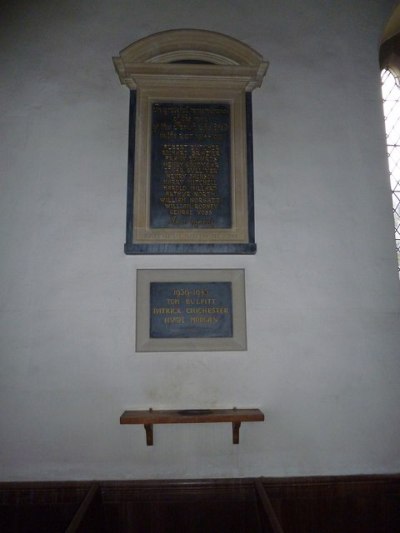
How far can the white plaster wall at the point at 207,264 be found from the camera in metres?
2.66

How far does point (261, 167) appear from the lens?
3033mm

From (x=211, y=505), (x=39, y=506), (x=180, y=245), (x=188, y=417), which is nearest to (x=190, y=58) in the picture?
(x=180, y=245)

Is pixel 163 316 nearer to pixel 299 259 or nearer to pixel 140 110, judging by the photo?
pixel 299 259

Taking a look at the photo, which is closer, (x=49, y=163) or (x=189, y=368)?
(x=189, y=368)

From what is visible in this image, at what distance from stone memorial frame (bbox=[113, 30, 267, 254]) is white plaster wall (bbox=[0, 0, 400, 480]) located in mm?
105

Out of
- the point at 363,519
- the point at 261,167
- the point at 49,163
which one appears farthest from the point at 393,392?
the point at 49,163

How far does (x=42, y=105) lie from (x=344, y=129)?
2397mm

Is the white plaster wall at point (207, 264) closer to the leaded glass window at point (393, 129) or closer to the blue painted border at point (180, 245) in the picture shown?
Result: the blue painted border at point (180, 245)

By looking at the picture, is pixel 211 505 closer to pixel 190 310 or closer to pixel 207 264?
pixel 190 310

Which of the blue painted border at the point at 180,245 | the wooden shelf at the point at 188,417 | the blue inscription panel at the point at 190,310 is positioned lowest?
the wooden shelf at the point at 188,417

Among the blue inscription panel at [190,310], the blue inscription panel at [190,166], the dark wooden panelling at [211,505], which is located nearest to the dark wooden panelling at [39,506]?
the dark wooden panelling at [211,505]

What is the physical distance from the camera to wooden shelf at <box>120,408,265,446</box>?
97.4 inches

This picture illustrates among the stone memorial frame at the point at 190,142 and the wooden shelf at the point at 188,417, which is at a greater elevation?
the stone memorial frame at the point at 190,142

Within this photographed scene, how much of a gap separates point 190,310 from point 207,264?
36cm
